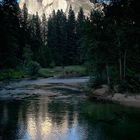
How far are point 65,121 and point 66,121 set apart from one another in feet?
0.29

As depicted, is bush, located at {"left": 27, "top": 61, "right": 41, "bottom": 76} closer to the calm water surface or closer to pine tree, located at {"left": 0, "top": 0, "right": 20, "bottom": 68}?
pine tree, located at {"left": 0, "top": 0, "right": 20, "bottom": 68}

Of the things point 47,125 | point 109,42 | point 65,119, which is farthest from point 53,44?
point 47,125

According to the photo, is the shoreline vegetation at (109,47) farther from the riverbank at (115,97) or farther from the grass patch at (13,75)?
the grass patch at (13,75)

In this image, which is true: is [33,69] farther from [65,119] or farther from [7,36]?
[65,119]

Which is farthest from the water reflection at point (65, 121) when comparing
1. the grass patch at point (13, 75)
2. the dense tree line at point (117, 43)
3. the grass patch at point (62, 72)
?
the grass patch at point (62, 72)

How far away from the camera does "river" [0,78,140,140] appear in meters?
26.1

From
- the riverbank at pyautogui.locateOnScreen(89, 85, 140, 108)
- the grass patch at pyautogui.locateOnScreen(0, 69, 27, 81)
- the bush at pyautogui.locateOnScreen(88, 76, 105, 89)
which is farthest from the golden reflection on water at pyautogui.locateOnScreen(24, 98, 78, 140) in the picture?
the grass patch at pyautogui.locateOnScreen(0, 69, 27, 81)

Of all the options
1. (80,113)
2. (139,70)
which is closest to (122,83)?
(139,70)

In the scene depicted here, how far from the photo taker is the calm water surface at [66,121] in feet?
85.4

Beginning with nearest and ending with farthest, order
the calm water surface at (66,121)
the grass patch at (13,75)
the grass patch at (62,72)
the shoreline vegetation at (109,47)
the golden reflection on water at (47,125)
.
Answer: the golden reflection on water at (47,125)
the calm water surface at (66,121)
the shoreline vegetation at (109,47)
the grass patch at (13,75)
the grass patch at (62,72)

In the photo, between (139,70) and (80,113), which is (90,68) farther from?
(80,113)

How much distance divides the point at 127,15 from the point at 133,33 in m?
2.66

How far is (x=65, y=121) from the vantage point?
31047 millimetres

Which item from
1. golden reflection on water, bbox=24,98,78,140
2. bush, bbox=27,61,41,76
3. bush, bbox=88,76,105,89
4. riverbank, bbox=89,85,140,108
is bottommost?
golden reflection on water, bbox=24,98,78,140
